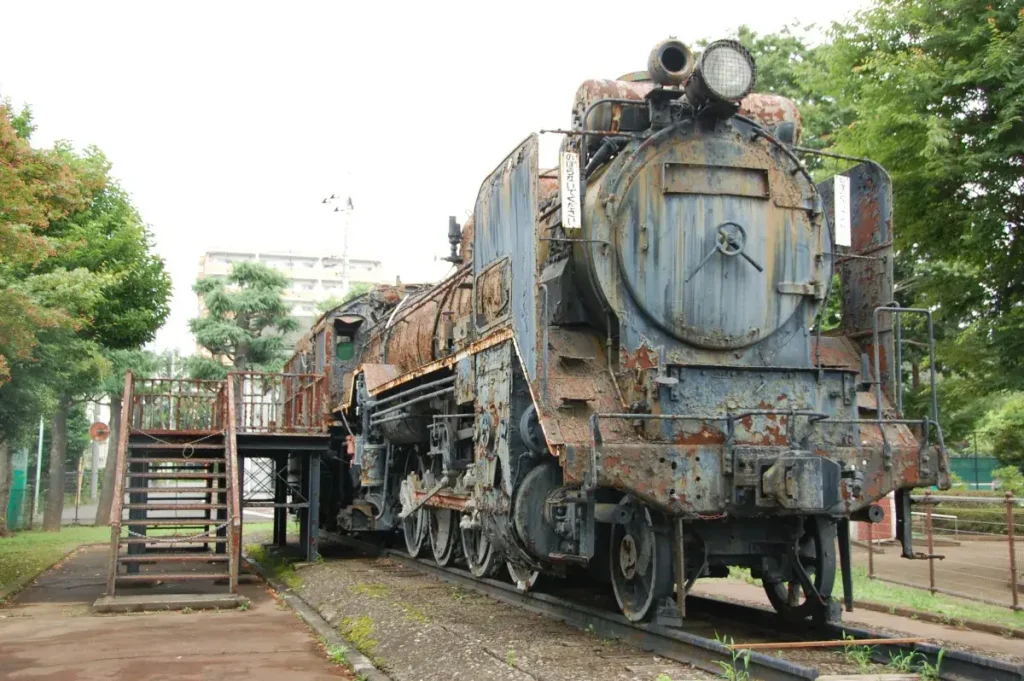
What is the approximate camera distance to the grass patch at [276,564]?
505 inches

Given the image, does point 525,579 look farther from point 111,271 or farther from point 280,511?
point 111,271

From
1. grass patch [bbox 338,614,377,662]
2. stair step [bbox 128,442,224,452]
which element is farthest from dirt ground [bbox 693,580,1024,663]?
stair step [bbox 128,442,224,452]

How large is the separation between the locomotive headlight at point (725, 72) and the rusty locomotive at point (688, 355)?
0.01m

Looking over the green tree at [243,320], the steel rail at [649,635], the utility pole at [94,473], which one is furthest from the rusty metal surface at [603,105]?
the utility pole at [94,473]

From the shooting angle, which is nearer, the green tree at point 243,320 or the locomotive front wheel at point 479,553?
the locomotive front wheel at point 479,553

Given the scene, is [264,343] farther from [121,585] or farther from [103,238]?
[121,585]

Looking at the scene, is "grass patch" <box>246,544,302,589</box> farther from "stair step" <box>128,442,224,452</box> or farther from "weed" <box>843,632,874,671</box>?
"weed" <box>843,632,874,671</box>

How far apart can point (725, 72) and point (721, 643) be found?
401cm

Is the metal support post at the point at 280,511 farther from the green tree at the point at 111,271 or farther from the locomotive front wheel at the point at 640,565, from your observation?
the locomotive front wheel at the point at 640,565

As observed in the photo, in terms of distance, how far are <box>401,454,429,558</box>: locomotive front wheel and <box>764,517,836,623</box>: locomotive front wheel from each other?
20.4ft

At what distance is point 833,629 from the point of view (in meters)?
7.14

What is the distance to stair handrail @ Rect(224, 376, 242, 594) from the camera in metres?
11.0

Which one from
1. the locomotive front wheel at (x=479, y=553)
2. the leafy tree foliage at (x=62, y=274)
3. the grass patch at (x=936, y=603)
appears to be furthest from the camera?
the leafy tree foliage at (x=62, y=274)

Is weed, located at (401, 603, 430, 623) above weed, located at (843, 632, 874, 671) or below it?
below
